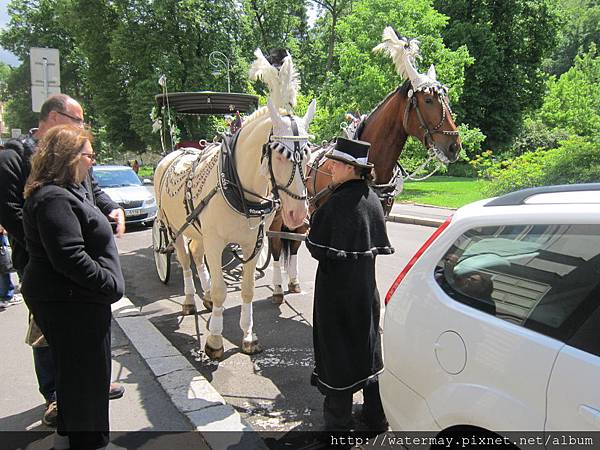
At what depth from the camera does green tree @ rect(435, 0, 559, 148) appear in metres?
27.5

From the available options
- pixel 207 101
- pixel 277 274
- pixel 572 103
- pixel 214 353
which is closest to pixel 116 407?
pixel 214 353

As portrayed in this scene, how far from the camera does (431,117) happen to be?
464cm

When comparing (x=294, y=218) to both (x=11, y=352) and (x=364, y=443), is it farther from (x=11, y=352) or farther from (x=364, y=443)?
(x=11, y=352)

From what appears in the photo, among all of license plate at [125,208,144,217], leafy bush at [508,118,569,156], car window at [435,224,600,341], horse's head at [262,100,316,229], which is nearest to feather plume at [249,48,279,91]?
horse's head at [262,100,316,229]

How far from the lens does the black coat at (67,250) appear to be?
7.35 feet

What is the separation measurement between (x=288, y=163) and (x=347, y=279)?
118 cm

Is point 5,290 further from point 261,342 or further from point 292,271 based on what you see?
point 292,271

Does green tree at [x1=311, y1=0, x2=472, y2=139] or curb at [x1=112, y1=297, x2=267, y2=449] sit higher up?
green tree at [x1=311, y1=0, x2=472, y2=139]

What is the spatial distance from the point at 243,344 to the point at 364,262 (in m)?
2.26

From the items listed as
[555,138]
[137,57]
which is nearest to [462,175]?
[555,138]

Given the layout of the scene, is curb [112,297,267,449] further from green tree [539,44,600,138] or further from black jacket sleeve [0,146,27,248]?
green tree [539,44,600,138]

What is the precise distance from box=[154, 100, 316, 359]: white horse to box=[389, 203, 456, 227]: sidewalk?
805 centimetres

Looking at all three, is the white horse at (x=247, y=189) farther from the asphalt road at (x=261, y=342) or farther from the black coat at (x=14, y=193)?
the black coat at (x=14, y=193)

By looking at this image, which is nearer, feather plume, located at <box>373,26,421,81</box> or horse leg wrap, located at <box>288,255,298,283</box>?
feather plume, located at <box>373,26,421,81</box>
